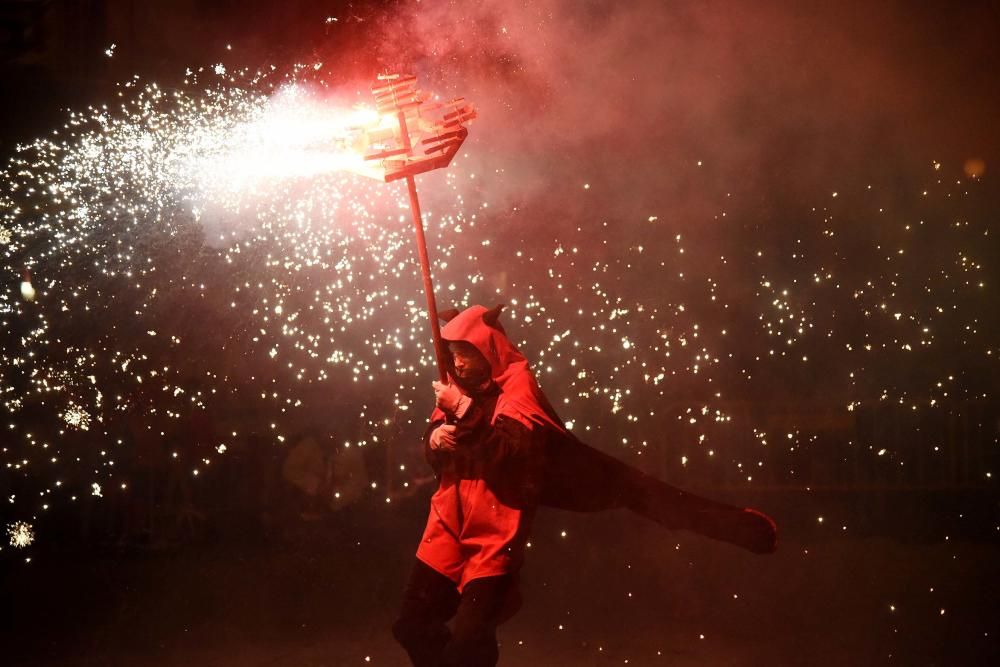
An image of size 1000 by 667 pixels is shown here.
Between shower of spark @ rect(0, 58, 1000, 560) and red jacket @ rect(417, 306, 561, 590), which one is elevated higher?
shower of spark @ rect(0, 58, 1000, 560)

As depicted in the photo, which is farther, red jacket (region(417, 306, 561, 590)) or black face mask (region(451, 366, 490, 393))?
black face mask (region(451, 366, 490, 393))

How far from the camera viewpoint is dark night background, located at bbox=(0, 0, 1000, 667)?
245 inches

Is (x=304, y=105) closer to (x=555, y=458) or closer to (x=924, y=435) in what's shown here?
(x=555, y=458)

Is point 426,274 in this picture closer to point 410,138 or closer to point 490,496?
point 410,138

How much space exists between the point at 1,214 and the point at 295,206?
2529mm

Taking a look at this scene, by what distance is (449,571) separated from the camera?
120 inches

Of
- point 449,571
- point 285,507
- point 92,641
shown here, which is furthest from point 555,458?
point 285,507


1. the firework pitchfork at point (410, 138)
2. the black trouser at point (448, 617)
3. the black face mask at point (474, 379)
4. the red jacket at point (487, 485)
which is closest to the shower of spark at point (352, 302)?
the firework pitchfork at point (410, 138)

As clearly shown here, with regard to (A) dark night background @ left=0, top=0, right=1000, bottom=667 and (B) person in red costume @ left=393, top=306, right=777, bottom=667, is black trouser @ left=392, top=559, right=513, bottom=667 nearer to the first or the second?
(B) person in red costume @ left=393, top=306, right=777, bottom=667

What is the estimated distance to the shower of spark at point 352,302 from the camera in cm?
674

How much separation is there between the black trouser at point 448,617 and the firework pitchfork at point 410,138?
0.85 metres

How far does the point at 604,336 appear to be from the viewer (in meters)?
7.25

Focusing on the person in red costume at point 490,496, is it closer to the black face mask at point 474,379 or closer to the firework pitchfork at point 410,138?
the black face mask at point 474,379

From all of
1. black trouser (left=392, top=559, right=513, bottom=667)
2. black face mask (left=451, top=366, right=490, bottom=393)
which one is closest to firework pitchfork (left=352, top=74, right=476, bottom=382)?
black face mask (left=451, top=366, right=490, bottom=393)
